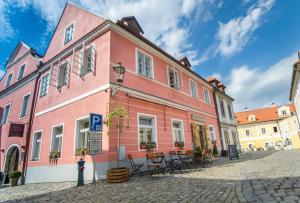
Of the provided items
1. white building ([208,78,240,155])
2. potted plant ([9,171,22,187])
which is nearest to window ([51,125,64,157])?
potted plant ([9,171,22,187])

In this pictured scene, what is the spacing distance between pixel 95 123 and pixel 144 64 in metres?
5.22

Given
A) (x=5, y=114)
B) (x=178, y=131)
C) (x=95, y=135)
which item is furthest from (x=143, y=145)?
(x=5, y=114)

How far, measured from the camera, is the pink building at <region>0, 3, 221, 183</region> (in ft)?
28.7

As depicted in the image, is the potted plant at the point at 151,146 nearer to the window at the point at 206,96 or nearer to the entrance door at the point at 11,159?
the window at the point at 206,96

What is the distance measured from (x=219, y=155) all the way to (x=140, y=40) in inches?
464

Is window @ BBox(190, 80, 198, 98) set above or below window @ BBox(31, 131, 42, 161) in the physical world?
above

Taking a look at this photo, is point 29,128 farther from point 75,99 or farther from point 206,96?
point 206,96

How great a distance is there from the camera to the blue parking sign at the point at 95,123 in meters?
6.91

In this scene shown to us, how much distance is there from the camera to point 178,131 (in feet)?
40.9

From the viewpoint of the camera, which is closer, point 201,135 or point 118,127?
point 118,127

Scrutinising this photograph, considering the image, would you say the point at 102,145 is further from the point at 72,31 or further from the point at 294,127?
the point at 294,127

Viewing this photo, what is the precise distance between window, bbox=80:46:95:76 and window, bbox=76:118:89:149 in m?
2.51

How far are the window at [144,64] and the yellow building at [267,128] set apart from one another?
32225 mm

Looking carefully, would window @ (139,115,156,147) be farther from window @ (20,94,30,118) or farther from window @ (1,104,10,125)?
window @ (1,104,10,125)
